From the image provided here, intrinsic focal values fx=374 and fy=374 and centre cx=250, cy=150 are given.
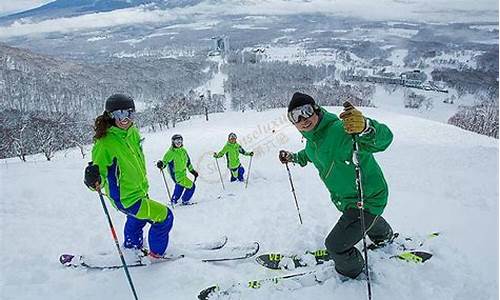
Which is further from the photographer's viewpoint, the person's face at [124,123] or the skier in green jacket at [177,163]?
the skier in green jacket at [177,163]

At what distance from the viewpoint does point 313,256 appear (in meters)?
4.46

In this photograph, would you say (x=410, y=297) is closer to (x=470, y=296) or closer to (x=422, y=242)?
(x=470, y=296)

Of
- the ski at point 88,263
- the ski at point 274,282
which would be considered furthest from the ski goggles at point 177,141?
the ski at point 274,282

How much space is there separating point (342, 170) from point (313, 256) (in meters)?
1.45

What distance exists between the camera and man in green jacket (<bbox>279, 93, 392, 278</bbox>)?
341cm

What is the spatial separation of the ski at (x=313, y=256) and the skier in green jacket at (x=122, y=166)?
1.30 m

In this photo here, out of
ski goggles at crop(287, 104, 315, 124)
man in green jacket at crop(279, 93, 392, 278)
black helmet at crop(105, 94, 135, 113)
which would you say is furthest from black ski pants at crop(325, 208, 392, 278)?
black helmet at crop(105, 94, 135, 113)

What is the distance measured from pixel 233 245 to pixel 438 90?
13712cm

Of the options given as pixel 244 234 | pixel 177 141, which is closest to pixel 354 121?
pixel 244 234

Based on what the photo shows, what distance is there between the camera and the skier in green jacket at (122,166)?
3.80 m

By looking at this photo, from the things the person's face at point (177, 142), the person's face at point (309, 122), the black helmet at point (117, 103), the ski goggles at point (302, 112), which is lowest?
the person's face at point (177, 142)

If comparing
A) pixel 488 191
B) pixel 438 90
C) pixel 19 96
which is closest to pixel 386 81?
pixel 438 90

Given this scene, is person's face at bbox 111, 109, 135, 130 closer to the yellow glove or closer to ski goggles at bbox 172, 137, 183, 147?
the yellow glove

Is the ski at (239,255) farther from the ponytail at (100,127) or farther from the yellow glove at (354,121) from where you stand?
the yellow glove at (354,121)
